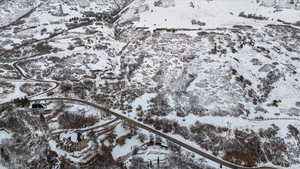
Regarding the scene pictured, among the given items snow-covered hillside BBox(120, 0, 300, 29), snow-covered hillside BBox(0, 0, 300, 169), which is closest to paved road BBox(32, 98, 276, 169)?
snow-covered hillside BBox(0, 0, 300, 169)

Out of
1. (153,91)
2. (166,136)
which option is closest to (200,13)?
(153,91)

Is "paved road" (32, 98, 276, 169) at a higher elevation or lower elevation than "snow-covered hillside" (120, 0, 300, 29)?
lower

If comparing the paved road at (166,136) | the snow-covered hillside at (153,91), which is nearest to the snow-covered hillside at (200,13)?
the snow-covered hillside at (153,91)

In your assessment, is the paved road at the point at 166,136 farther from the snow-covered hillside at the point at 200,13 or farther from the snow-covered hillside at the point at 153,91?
the snow-covered hillside at the point at 200,13

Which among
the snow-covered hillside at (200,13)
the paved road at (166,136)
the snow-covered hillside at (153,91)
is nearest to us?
the paved road at (166,136)

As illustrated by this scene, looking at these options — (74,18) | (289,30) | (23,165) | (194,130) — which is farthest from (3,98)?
(289,30)

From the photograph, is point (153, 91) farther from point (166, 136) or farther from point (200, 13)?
point (200, 13)

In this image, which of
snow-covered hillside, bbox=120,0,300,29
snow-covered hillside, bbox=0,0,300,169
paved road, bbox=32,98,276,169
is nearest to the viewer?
paved road, bbox=32,98,276,169

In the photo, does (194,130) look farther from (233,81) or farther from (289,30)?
(289,30)

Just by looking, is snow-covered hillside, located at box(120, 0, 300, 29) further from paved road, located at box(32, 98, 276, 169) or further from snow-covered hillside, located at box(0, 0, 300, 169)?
paved road, located at box(32, 98, 276, 169)

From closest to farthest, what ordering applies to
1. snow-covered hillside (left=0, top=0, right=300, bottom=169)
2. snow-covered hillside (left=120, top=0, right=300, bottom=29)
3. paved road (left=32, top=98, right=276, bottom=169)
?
paved road (left=32, top=98, right=276, bottom=169)
snow-covered hillside (left=0, top=0, right=300, bottom=169)
snow-covered hillside (left=120, top=0, right=300, bottom=29)

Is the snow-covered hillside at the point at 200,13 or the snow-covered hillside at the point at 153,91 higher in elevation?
the snow-covered hillside at the point at 200,13
